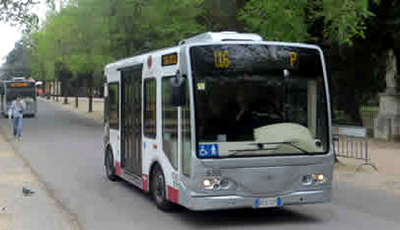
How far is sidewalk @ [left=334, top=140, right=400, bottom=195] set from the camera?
554 inches

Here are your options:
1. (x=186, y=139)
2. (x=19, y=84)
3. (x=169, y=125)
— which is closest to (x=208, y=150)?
(x=186, y=139)

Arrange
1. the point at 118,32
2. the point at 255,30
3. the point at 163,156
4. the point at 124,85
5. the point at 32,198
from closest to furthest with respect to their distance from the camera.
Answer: the point at 163,156 < the point at 32,198 < the point at 124,85 < the point at 255,30 < the point at 118,32

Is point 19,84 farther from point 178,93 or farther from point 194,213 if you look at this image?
point 178,93

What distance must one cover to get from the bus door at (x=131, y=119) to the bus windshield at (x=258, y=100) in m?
2.84

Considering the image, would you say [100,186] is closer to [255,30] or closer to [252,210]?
[252,210]

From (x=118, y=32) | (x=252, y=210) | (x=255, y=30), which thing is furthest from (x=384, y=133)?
(x=252, y=210)

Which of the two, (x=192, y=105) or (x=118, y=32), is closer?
(x=192, y=105)

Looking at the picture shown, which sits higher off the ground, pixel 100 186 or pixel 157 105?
pixel 157 105

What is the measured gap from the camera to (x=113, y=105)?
45.1 ft

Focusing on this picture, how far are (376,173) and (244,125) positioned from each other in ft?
26.6

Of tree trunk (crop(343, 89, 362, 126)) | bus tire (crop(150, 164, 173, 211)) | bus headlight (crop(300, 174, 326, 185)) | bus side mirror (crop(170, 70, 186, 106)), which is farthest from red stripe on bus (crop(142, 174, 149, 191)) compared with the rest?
tree trunk (crop(343, 89, 362, 126))

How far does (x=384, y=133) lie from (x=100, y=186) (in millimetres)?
16617

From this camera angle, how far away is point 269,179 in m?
8.95

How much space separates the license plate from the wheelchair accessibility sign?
0.95 meters
